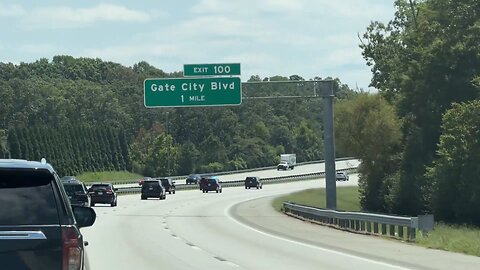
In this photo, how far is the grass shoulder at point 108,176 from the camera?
128 meters

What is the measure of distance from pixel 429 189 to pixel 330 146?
14082 millimetres

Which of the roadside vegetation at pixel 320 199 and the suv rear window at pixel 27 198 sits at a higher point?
the suv rear window at pixel 27 198

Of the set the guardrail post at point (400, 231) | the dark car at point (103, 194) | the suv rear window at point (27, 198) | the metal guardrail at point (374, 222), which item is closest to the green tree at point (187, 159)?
the dark car at point (103, 194)

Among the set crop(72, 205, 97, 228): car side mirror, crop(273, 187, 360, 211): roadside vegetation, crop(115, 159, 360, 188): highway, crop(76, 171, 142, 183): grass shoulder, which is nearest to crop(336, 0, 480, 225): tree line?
crop(273, 187, 360, 211): roadside vegetation

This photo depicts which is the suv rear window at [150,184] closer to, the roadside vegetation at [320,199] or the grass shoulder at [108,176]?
the roadside vegetation at [320,199]

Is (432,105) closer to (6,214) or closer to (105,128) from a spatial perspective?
(6,214)

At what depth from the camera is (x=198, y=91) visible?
48.8 metres

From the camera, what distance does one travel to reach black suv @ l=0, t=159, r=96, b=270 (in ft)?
23.3

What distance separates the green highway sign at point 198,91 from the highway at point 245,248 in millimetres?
10365

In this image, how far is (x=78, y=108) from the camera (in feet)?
563

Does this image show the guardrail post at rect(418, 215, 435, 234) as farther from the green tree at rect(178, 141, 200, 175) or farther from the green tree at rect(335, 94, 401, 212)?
the green tree at rect(178, 141, 200, 175)

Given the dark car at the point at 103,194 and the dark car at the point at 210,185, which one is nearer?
the dark car at the point at 103,194

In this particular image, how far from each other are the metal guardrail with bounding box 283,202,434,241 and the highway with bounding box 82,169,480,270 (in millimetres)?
651

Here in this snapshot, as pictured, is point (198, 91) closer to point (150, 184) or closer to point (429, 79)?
point (429, 79)
